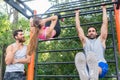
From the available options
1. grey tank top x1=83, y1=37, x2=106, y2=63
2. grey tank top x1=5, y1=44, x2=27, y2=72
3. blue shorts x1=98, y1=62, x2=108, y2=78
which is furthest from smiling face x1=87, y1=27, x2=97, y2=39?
grey tank top x1=5, y1=44, x2=27, y2=72

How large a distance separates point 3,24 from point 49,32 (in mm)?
5879

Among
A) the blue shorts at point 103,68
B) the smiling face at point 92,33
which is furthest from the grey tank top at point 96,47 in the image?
→ the blue shorts at point 103,68

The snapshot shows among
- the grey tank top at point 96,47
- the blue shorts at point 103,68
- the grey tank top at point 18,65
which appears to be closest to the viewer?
the blue shorts at point 103,68

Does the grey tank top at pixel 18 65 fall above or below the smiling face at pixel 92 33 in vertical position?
below

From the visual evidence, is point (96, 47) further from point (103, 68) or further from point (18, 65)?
point (18, 65)

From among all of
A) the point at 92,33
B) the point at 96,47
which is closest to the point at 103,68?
the point at 96,47

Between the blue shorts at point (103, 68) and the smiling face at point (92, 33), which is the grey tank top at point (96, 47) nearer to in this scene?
the smiling face at point (92, 33)

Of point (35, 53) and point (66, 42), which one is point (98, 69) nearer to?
point (35, 53)

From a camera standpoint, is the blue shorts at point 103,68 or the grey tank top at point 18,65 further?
the grey tank top at point 18,65

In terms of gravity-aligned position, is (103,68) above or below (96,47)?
below

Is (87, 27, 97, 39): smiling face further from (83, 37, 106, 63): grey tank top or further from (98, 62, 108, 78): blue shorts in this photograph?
(98, 62, 108, 78): blue shorts

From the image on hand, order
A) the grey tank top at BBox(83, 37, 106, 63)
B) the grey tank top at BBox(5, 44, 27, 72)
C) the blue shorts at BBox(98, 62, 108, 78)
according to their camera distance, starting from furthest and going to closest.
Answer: the grey tank top at BBox(5, 44, 27, 72) < the grey tank top at BBox(83, 37, 106, 63) < the blue shorts at BBox(98, 62, 108, 78)

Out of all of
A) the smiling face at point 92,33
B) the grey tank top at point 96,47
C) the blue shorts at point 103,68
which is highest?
the smiling face at point 92,33

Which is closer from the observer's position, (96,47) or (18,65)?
(96,47)
